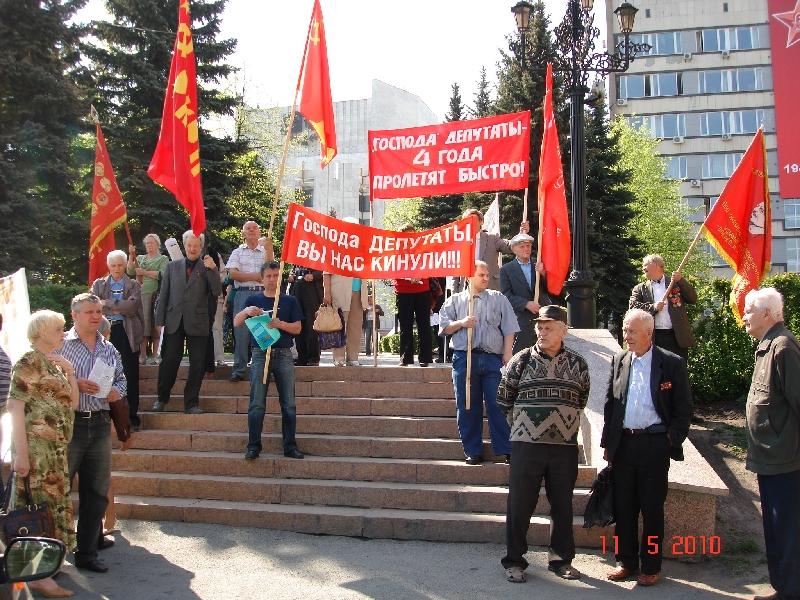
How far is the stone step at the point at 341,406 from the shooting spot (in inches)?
352

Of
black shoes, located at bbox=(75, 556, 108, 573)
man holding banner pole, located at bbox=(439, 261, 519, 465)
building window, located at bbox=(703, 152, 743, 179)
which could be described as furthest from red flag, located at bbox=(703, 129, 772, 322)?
building window, located at bbox=(703, 152, 743, 179)

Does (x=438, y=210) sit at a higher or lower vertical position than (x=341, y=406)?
higher

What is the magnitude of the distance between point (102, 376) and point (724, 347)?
892cm

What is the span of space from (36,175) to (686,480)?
2003 centimetres

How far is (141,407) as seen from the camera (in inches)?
383

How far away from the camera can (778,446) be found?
520 centimetres

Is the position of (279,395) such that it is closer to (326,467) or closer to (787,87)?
(326,467)

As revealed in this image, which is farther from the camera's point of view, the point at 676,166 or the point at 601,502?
the point at 676,166

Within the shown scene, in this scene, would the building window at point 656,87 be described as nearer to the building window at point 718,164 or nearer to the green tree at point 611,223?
the building window at point 718,164

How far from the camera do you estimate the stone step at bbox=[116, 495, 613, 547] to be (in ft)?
22.1

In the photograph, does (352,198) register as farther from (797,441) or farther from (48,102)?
(797,441)

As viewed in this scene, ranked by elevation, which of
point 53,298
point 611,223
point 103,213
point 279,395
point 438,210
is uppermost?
point 438,210

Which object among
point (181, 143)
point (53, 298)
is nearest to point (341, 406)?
point (181, 143)

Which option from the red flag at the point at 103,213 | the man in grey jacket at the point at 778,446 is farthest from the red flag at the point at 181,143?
the man in grey jacket at the point at 778,446
